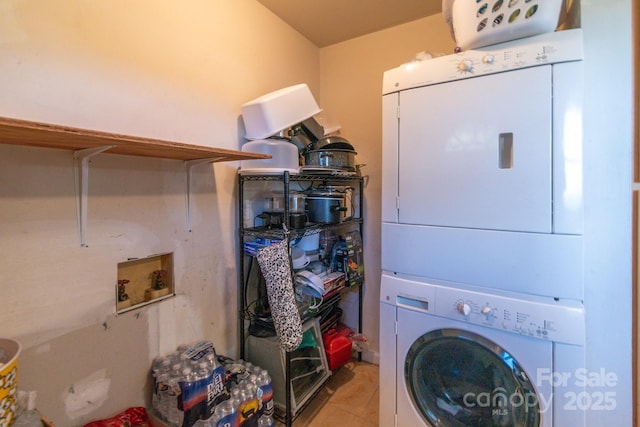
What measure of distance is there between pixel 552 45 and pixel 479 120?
0.32 meters

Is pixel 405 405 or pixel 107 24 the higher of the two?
pixel 107 24

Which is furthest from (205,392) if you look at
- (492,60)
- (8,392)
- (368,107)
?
(368,107)

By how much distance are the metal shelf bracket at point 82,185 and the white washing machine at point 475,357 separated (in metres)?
1.27

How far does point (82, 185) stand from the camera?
1050 mm

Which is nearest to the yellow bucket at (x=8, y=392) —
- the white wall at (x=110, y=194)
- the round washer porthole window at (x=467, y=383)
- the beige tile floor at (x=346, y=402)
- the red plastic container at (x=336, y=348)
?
the white wall at (x=110, y=194)

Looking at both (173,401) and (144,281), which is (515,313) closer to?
(173,401)

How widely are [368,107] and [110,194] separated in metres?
1.84

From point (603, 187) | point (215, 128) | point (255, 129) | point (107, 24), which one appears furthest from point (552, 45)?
point (107, 24)

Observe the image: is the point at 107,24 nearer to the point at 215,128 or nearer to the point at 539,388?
the point at 215,128

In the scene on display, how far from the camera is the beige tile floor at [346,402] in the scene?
1689mm

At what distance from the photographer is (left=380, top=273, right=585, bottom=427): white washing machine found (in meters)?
0.98

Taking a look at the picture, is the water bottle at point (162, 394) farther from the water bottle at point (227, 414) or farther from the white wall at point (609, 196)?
the white wall at point (609, 196)

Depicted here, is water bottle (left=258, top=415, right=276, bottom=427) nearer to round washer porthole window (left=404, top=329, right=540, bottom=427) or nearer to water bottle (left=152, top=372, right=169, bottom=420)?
water bottle (left=152, top=372, right=169, bottom=420)

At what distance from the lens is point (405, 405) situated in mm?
1265
